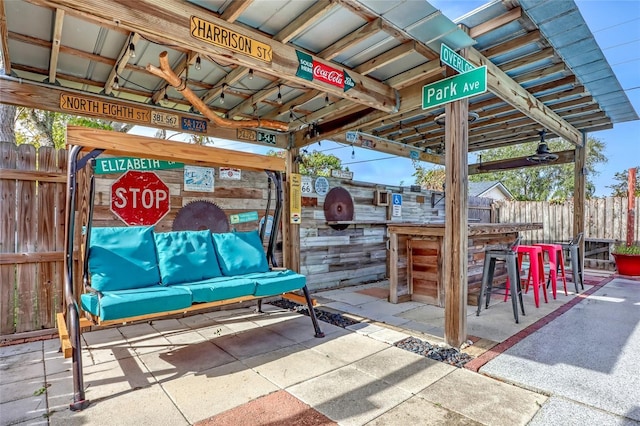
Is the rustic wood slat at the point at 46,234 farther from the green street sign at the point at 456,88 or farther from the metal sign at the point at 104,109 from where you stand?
the green street sign at the point at 456,88

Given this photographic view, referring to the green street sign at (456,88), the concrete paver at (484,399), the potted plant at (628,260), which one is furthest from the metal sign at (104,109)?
the potted plant at (628,260)

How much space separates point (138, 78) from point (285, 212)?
8.06 feet

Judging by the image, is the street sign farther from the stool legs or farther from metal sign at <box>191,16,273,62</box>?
the stool legs

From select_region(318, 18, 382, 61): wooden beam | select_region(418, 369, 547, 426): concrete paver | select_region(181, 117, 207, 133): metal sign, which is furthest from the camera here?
select_region(181, 117, 207, 133): metal sign

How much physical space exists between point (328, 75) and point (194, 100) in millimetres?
1445

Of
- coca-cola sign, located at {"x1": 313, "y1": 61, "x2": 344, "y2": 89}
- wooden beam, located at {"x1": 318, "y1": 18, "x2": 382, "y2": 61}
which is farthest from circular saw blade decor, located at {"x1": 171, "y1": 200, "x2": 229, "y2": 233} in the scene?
wooden beam, located at {"x1": 318, "y1": 18, "x2": 382, "y2": 61}

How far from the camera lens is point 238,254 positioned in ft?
11.7

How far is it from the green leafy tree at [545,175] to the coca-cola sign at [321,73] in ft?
63.3

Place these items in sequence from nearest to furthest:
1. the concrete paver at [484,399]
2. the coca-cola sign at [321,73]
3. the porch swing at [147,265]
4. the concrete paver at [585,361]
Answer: the concrete paver at [484,399] → the concrete paver at [585,361] → the porch swing at [147,265] → the coca-cola sign at [321,73]

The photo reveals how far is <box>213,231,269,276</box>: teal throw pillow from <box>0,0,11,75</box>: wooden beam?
233cm

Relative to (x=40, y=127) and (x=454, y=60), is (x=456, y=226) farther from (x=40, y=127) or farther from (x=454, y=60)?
(x=40, y=127)

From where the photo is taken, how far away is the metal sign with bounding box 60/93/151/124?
140 inches

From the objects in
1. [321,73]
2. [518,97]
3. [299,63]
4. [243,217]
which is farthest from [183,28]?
[518,97]

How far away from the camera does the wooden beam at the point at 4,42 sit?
2.43m
